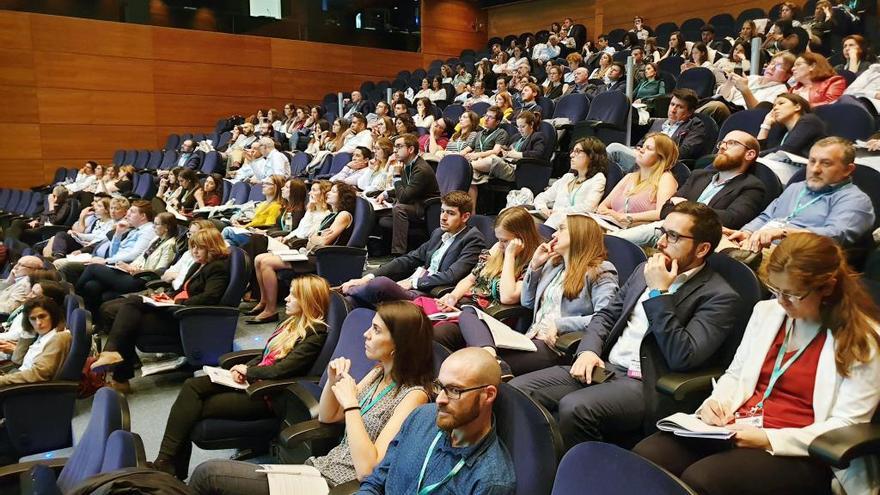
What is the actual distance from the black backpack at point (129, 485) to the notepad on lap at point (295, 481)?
69cm

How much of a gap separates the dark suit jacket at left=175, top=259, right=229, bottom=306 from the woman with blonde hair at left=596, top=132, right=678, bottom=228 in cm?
211

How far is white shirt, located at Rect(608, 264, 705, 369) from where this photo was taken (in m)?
2.04

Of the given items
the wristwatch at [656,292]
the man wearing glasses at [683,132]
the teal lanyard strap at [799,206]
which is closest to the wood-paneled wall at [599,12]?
the man wearing glasses at [683,132]

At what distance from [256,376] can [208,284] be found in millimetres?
1255

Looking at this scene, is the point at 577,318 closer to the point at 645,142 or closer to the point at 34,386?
the point at 645,142

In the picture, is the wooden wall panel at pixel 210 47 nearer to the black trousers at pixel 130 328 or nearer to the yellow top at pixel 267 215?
the yellow top at pixel 267 215

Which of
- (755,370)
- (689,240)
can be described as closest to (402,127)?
(689,240)

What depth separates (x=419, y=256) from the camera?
11.9ft

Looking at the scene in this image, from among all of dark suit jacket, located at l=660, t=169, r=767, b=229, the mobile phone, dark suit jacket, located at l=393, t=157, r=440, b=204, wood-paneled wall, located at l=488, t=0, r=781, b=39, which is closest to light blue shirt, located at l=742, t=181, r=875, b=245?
dark suit jacket, located at l=660, t=169, r=767, b=229

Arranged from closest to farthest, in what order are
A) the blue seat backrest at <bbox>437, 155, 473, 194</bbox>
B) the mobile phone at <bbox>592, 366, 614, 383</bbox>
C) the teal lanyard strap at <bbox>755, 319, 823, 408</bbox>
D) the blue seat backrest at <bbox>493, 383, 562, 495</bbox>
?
1. the blue seat backrest at <bbox>493, 383, 562, 495</bbox>
2. the teal lanyard strap at <bbox>755, 319, 823, 408</bbox>
3. the mobile phone at <bbox>592, 366, 614, 383</bbox>
4. the blue seat backrest at <bbox>437, 155, 473, 194</bbox>

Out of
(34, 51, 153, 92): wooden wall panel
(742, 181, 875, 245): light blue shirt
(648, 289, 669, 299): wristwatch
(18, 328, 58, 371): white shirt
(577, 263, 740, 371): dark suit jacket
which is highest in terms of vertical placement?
(34, 51, 153, 92): wooden wall panel

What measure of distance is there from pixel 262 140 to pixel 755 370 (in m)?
6.38

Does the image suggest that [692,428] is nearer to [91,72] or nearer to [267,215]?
[267,215]

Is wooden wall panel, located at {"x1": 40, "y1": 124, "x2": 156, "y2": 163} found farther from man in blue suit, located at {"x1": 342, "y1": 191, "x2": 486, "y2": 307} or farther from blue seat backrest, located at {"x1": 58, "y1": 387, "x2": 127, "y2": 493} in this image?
blue seat backrest, located at {"x1": 58, "y1": 387, "x2": 127, "y2": 493}
